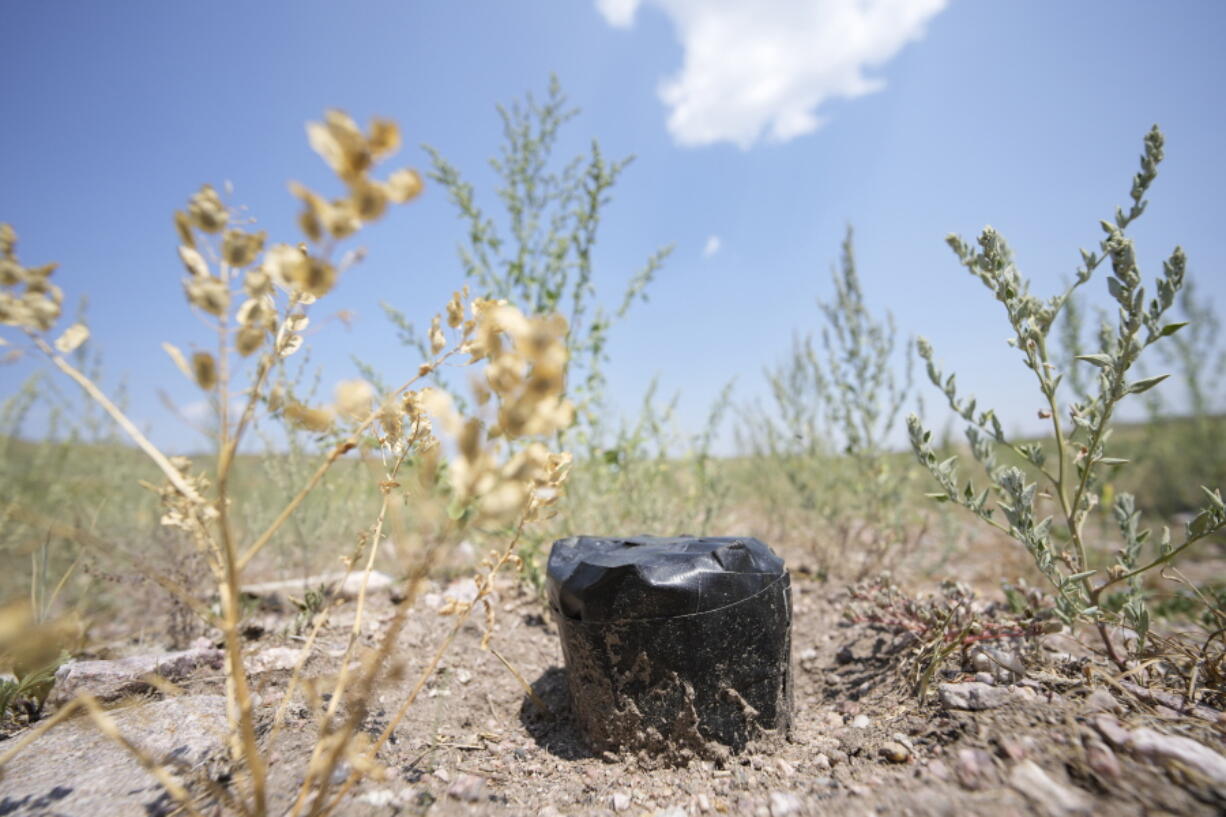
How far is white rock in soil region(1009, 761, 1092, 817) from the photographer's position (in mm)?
949

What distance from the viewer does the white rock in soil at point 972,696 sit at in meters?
1.34

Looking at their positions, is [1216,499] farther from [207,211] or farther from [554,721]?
[207,211]

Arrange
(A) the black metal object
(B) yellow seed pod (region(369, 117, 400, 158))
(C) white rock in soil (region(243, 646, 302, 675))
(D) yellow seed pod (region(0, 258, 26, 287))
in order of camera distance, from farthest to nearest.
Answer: (C) white rock in soil (region(243, 646, 302, 675)) < (A) the black metal object < (D) yellow seed pod (region(0, 258, 26, 287)) < (B) yellow seed pod (region(369, 117, 400, 158))

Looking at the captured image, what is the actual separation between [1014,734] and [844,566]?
2.48 meters

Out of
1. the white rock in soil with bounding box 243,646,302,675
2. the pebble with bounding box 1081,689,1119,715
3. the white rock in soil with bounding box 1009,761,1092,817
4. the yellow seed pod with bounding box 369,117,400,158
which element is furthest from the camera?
the white rock in soil with bounding box 243,646,302,675

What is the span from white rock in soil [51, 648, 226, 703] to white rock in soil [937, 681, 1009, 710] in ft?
6.84

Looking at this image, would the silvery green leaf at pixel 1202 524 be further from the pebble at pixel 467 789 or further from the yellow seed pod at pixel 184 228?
the yellow seed pod at pixel 184 228

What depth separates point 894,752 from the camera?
1334 millimetres

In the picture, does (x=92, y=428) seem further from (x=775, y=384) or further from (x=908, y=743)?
(x=908, y=743)

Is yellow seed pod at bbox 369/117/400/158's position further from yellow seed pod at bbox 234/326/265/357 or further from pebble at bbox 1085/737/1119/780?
pebble at bbox 1085/737/1119/780

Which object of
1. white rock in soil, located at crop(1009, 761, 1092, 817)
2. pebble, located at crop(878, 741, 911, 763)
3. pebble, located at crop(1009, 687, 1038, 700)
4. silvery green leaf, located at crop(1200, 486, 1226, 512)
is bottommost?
pebble, located at crop(878, 741, 911, 763)

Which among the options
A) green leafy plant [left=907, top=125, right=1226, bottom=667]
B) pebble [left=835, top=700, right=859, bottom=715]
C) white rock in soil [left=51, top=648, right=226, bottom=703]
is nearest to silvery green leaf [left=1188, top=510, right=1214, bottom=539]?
green leafy plant [left=907, top=125, right=1226, bottom=667]

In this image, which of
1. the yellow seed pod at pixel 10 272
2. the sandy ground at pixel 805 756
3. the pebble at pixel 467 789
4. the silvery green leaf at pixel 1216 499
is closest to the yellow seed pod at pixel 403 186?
the yellow seed pod at pixel 10 272

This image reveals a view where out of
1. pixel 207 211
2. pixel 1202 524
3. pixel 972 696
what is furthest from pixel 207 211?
pixel 1202 524
